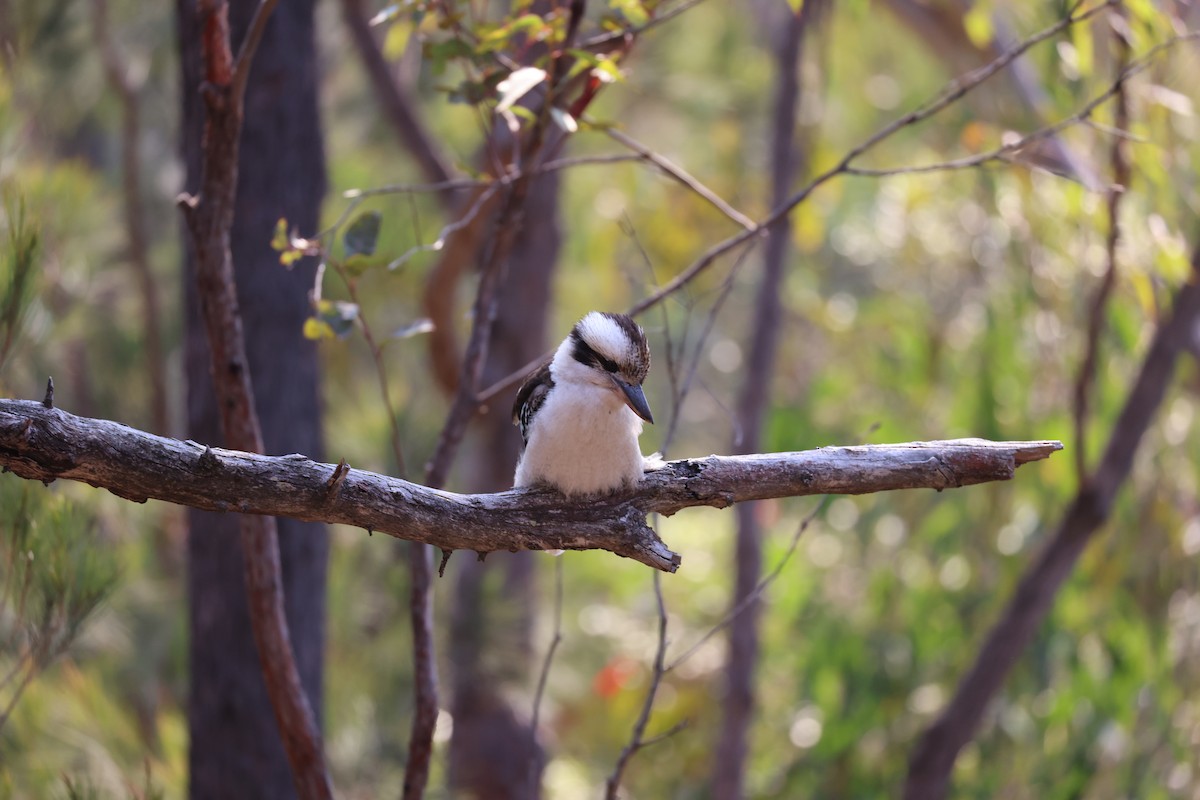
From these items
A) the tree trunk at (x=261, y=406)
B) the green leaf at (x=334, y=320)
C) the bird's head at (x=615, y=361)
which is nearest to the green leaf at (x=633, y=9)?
the bird's head at (x=615, y=361)

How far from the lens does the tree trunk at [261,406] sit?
232 centimetres

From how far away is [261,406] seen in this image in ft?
7.76

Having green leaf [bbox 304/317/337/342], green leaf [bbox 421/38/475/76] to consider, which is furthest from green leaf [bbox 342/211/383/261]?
green leaf [bbox 421/38/475/76]

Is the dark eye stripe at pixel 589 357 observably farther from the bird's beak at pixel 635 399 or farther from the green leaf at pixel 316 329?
the green leaf at pixel 316 329

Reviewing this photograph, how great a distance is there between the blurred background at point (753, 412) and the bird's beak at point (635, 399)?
0.68 ft

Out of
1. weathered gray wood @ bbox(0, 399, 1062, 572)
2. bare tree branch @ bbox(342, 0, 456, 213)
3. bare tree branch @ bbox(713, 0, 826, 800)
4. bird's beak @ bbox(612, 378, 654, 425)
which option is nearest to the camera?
weathered gray wood @ bbox(0, 399, 1062, 572)

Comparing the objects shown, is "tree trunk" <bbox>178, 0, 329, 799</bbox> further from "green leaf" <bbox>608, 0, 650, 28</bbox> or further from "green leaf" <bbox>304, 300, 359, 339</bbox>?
"green leaf" <bbox>608, 0, 650, 28</bbox>

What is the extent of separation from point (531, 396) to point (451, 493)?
1.28ft

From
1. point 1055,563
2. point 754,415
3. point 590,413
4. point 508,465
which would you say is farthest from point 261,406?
point 1055,563

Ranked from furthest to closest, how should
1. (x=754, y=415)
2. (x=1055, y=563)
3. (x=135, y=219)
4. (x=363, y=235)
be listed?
(x=135, y=219), (x=754, y=415), (x=1055, y=563), (x=363, y=235)

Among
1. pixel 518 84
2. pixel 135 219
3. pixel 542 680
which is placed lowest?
pixel 542 680

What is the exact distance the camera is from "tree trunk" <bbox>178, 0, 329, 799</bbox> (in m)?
2.32

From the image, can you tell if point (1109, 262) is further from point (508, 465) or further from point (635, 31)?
point (508, 465)

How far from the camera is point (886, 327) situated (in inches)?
173
